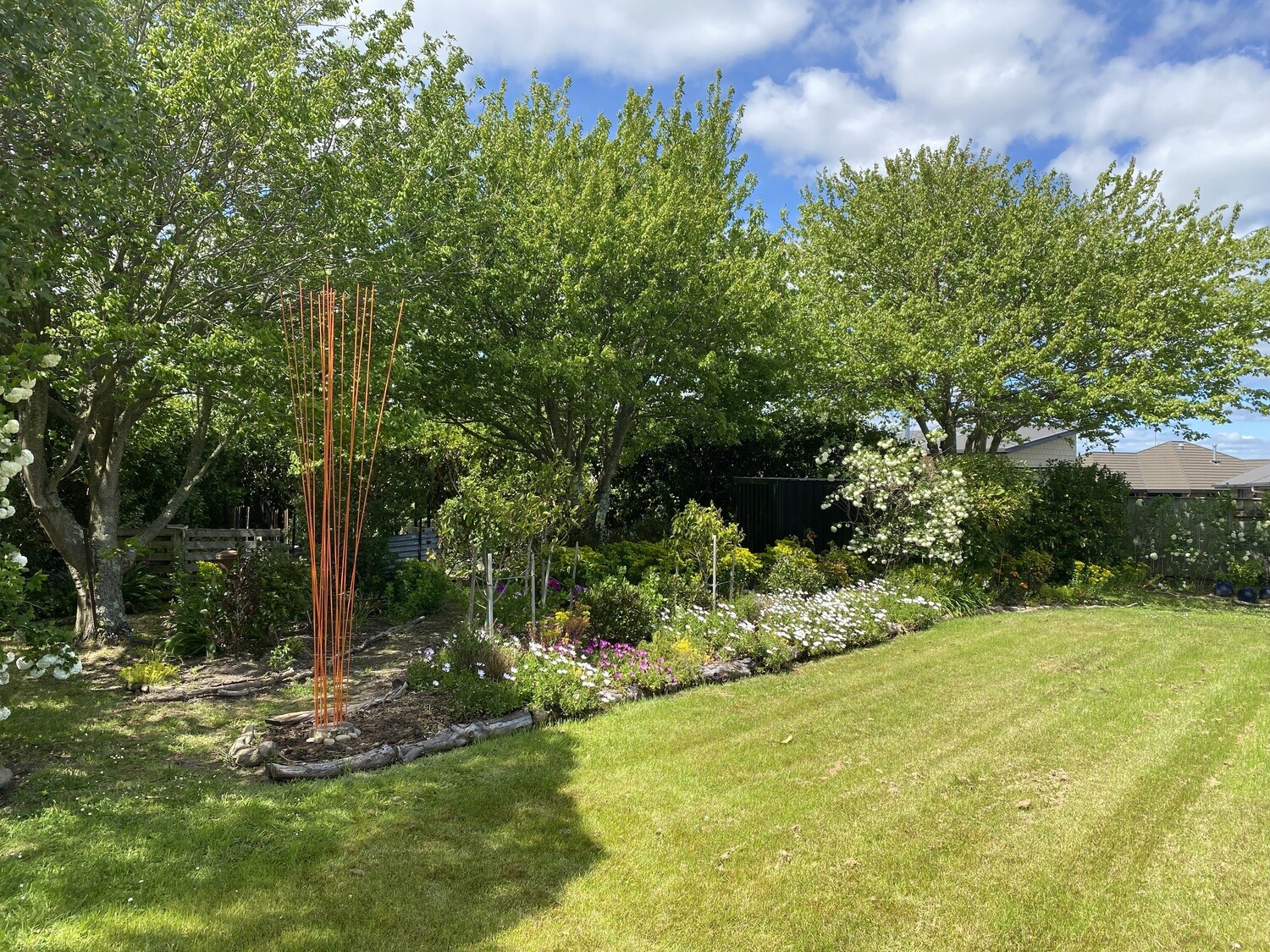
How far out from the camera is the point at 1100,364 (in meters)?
13.1

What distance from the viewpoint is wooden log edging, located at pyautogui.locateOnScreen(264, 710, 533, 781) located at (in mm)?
4156

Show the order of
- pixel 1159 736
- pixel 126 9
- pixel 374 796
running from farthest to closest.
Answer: pixel 126 9, pixel 1159 736, pixel 374 796

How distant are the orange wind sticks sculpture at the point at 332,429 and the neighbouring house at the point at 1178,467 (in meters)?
27.4

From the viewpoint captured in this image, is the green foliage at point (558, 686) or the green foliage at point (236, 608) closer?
the green foliage at point (558, 686)

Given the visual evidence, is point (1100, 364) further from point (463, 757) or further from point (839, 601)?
point (463, 757)

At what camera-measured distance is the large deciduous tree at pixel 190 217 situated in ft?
18.7

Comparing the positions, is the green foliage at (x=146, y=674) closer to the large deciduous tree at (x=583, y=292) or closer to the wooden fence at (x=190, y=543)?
the wooden fence at (x=190, y=543)

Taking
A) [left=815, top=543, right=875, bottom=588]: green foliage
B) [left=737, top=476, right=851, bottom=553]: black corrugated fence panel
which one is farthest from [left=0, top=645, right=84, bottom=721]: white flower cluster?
[left=737, top=476, right=851, bottom=553]: black corrugated fence panel

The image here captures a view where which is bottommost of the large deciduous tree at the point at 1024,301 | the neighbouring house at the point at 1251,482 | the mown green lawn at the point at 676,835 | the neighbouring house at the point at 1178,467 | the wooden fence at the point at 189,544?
the mown green lawn at the point at 676,835

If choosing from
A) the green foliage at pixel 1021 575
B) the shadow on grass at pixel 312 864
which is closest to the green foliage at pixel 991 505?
the green foliage at pixel 1021 575

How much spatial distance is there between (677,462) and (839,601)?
5398mm

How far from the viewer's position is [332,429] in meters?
5.23

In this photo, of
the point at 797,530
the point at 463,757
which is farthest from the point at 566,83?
the point at 463,757

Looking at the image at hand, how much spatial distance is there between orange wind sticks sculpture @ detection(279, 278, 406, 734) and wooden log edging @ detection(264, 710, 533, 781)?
46 centimetres
